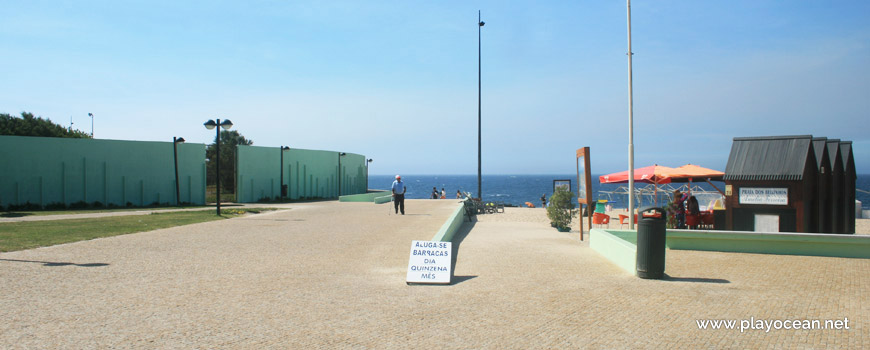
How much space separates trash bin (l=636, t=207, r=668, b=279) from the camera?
7766mm

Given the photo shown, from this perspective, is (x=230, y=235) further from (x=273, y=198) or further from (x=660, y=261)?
(x=273, y=198)

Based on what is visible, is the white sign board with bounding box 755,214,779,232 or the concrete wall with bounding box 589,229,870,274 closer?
the concrete wall with bounding box 589,229,870,274

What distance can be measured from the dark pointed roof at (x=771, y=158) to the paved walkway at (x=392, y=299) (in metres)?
3.26

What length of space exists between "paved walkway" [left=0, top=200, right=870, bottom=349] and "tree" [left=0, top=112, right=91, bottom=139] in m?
52.4

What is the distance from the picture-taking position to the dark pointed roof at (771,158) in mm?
13031

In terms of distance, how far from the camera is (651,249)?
25.5ft

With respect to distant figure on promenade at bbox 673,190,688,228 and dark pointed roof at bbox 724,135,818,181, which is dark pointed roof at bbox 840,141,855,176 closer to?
dark pointed roof at bbox 724,135,818,181

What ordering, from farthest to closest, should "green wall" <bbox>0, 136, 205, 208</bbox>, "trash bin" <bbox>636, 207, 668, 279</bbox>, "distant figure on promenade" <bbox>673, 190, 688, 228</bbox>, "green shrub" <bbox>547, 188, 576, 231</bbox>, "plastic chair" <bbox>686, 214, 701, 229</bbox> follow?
"green wall" <bbox>0, 136, 205, 208</bbox> < "green shrub" <bbox>547, 188, 576, 231</bbox> < "plastic chair" <bbox>686, 214, 701, 229</bbox> < "distant figure on promenade" <bbox>673, 190, 688, 228</bbox> < "trash bin" <bbox>636, 207, 668, 279</bbox>

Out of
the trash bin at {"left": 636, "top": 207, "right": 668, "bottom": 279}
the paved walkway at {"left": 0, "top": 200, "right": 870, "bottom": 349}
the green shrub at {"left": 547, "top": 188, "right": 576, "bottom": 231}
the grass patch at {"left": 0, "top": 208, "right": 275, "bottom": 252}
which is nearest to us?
the paved walkway at {"left": 0, "top": 200, "right": 870, "bottom": 349}

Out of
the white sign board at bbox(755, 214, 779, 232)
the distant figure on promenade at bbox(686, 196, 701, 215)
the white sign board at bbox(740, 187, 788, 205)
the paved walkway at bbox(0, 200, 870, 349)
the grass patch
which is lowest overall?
the paved walkway at bbox(0, 200, 870, 349)

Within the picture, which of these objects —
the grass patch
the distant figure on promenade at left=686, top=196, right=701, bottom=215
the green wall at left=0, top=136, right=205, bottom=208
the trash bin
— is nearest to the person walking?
the distant figure on promenade at left=686, top=196, right=701, bottom=215

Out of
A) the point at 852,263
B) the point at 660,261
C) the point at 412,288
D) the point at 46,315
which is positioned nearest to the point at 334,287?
the point at 412,288

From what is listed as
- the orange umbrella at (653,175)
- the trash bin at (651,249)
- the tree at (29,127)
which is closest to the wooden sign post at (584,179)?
the orange umbrella at (653,175)

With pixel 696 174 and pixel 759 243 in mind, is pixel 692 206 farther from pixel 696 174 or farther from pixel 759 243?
pixel 759 243
